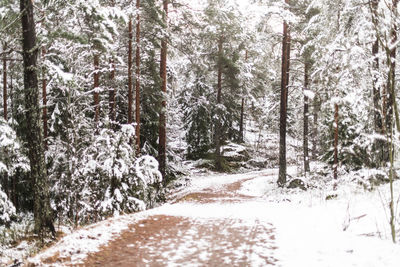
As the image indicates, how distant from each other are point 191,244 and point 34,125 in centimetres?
443

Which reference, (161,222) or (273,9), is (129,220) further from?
(273,9)

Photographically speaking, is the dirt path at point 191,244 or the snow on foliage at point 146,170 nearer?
the dirt path at point 191,244

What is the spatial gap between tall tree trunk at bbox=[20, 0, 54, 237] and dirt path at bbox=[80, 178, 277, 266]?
206 centimetres

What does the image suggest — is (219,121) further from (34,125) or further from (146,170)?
(34,125)

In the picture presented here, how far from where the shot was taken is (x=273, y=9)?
15023 mm

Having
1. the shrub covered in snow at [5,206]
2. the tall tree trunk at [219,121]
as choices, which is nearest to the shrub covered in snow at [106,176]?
the shrub covered in snow at [5,206]

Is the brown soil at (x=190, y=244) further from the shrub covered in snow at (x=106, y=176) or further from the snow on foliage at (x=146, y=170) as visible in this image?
the snow on foliage at (x=146, y=170)

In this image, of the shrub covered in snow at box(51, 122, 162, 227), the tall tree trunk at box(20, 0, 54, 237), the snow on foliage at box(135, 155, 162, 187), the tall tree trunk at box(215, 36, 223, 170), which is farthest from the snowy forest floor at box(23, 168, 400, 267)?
the tall tree trunk at box(215, 36, 223, 170)

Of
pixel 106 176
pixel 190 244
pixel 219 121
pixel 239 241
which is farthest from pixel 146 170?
pixel 219 121

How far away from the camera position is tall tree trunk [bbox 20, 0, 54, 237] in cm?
677

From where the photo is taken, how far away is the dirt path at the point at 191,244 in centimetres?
468

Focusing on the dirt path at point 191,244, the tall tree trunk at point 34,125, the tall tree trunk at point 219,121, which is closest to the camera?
the dirt path at point 191,244

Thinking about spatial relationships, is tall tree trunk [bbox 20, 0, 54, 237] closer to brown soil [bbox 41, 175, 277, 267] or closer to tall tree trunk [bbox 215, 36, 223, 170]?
brown soil [bbox 41, 175, 277, 267]

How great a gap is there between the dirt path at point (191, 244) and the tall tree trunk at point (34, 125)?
6.77 feet
